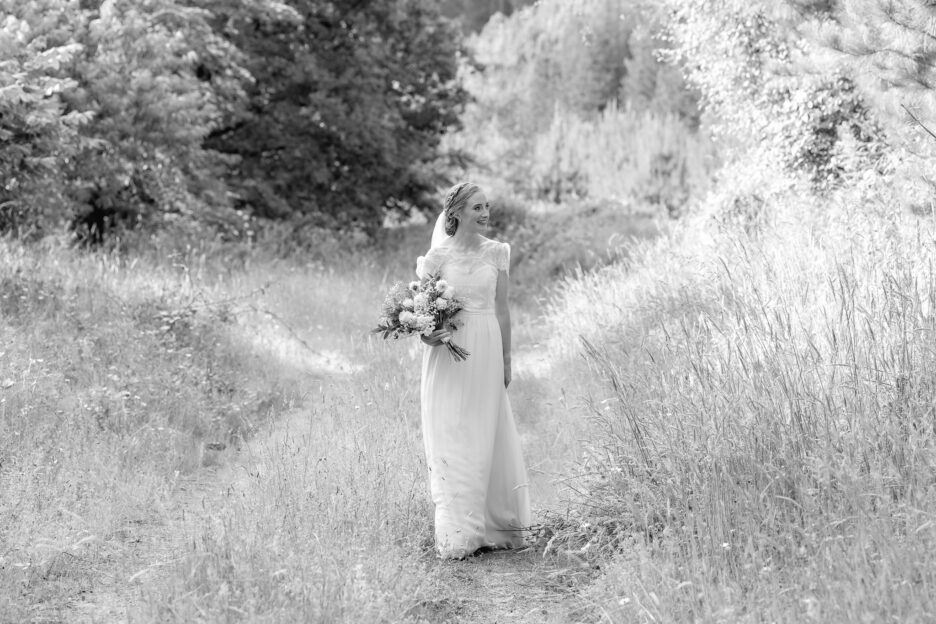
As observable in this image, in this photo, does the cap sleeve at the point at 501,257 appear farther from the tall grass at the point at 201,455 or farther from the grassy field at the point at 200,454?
the tall grass at the point at 201,455

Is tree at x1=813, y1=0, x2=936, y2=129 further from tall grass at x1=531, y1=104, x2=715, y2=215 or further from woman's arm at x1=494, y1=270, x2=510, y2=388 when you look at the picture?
tall grass at x1=531, y1=104, x2=715, y2=215

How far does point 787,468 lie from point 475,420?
6.20 ft

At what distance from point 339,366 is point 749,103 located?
6040 mm

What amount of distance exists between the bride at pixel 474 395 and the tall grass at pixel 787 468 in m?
0.50

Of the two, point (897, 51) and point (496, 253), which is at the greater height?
point (897, 51)

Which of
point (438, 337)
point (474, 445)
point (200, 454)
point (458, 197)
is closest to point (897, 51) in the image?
point (458, 197)

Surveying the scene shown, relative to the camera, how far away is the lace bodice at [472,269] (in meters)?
5.74

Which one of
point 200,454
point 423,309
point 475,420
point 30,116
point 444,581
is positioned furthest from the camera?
point 30,116

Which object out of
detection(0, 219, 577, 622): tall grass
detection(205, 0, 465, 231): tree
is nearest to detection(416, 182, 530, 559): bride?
detection(0, 219, 577, 622): tall grass

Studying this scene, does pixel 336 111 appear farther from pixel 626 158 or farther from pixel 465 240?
pixel 626 158

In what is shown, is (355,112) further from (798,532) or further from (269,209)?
(798,532)

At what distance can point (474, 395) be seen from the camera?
18.6ft

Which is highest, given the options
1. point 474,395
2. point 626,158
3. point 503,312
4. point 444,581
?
point 503,312

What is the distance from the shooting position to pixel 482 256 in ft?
19.0
